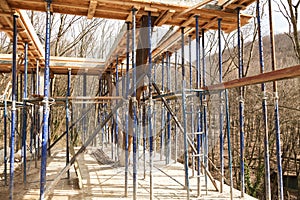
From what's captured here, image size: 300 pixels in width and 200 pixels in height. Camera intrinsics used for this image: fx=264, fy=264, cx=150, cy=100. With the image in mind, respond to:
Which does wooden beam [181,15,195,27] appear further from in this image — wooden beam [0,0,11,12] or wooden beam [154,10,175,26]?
wooden beam [0,0,11,12]

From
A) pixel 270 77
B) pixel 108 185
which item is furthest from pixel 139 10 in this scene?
pixel 108 185

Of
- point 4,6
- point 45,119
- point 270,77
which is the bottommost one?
point 45,119

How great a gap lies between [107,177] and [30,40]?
3586 millimetres

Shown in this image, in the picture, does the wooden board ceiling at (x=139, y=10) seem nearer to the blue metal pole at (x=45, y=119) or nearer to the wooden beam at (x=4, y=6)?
the wooden beam at (x=4, y=6)

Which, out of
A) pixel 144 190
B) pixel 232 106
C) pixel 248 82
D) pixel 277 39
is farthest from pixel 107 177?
pixel 277 39

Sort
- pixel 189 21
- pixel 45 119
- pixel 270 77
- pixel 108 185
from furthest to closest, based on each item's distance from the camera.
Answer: pixel 108 185
pixel 189 21
pixel 45 119
pixel 270 77

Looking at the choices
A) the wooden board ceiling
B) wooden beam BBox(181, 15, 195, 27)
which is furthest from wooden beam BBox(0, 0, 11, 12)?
wooden beam BBox(181, 15, 195, 27)

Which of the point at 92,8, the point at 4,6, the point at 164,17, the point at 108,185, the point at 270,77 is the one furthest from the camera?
the point at 108,185

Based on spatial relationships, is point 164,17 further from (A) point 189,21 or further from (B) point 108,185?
(B) point 108,185

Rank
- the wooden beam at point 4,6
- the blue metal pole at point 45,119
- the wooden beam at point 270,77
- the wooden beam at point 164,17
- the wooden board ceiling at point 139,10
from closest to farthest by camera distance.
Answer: the wooden beam at point 270,77 < the blue metal pole at point 45,119 < the wooden beam at point 4,6 < the wooden board ceiling at point 139,10 < the wooden beam at point 164,17

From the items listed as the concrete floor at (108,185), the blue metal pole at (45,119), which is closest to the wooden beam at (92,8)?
the blue metal pole at (45,119)

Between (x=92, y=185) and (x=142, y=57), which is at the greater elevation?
(x=142, y=57)

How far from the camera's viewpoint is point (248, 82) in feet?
11.1

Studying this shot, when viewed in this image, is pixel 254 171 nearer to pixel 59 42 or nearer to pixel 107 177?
pixel 107 177
